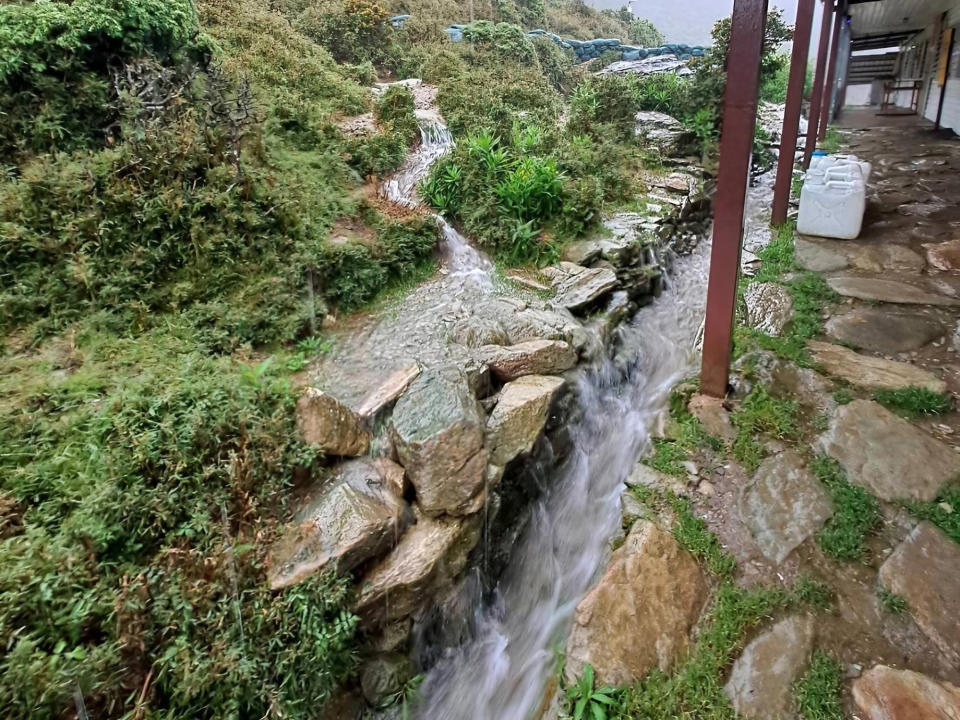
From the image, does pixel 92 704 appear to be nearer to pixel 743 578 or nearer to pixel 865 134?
pixel 743 578

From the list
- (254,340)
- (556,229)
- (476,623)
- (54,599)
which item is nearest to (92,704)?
(54,599)

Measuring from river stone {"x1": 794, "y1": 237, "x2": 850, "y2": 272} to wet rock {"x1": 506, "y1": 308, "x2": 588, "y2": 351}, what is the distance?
3074 mm

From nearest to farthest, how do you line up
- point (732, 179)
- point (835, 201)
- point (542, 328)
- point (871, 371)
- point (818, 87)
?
point (732, 179)
point (871, 371)
point (542, 328)
point (835, 201)
point (818, 87)

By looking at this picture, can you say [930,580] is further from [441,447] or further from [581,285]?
[581,285]

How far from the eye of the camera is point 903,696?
234 cm

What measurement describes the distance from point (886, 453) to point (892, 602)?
3.76ft

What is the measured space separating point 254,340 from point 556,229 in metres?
3.97

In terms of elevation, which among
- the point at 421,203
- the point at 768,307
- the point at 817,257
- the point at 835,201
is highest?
the point at 421,203

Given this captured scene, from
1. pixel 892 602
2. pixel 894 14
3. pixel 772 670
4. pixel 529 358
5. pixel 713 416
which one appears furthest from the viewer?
pixel 894 14

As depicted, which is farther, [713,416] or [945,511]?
[713,416]

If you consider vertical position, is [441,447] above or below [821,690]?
above

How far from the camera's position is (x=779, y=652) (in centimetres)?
263

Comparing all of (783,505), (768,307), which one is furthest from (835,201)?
(783,505)

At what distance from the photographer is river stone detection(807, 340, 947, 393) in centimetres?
404
